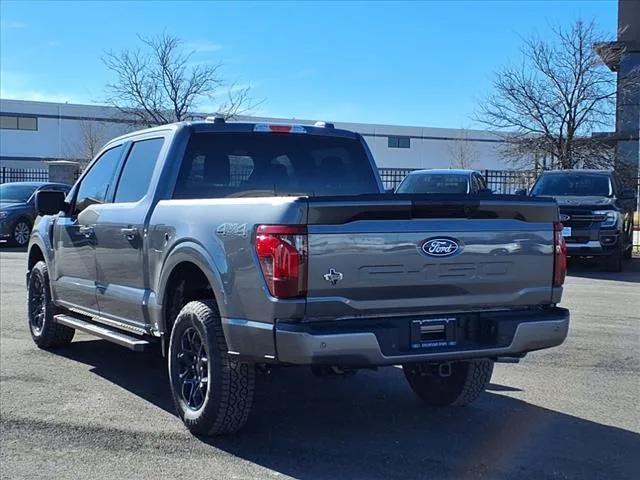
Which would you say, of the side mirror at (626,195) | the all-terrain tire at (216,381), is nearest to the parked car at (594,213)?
the side mirror at (626,195)

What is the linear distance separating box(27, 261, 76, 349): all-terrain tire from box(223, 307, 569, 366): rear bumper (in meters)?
3.69

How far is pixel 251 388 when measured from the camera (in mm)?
4848

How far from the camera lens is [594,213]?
14211 mm

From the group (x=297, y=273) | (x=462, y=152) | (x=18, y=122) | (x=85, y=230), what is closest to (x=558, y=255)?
(x=297, y=273)

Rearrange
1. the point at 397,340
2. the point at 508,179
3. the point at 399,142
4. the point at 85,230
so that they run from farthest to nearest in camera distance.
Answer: the point at 399,142, the point at 508,179, the point at 85,230, the point at 397,340

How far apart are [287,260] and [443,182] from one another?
40.0 ft

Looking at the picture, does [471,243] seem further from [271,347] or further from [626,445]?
[626,445]

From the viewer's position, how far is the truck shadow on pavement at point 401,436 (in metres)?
4.55

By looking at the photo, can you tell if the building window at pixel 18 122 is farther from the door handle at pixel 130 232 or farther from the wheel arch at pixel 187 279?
the wheel arch at pixel 187 279

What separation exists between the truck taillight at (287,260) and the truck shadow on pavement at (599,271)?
11.1 m

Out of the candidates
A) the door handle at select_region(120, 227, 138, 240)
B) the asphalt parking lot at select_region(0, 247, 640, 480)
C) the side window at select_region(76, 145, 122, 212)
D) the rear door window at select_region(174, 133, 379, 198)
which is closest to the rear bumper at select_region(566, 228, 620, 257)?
the asphalt parking lot at select_region(0, 247, 640, 480)

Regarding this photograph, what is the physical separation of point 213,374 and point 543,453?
2.10 m

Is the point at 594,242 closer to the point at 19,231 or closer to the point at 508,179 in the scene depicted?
the point at 19,231

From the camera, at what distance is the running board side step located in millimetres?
5758
